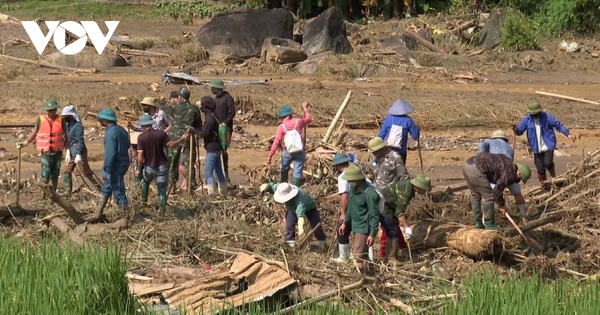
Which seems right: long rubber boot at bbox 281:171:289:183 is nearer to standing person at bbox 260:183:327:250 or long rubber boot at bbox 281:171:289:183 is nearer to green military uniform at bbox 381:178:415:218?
standing person at bbox 260:183:327:250

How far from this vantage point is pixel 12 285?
9383 millimetres

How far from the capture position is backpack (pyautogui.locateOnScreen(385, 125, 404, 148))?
1395cm

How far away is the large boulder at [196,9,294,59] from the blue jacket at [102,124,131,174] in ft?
53.5

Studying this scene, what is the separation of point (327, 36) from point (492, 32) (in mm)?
4772

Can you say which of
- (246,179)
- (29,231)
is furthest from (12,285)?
(246,179)

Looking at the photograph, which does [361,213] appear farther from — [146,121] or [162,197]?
[146,121]

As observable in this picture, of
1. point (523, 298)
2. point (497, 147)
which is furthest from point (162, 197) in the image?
point (523, 298)

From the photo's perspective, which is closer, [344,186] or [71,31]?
[344,186]

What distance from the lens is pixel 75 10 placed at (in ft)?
120

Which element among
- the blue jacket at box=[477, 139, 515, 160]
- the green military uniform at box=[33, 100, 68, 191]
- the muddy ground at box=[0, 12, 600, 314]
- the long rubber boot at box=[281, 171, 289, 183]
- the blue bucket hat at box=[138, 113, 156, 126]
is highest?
the blue bucket hat at box=[138, 113, 156, 126]

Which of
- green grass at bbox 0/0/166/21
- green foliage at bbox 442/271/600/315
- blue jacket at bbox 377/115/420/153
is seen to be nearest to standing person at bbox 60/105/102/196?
blue jacket at bbox 377/115/420/153

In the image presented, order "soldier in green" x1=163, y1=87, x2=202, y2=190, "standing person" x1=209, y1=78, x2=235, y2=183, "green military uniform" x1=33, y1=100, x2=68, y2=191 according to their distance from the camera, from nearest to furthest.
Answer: "green military uniform" x1=33, y1=100, x2=68, y2=191
"soldier in green" x1=163, y1=87, x2=202, y2=190
"standing person" x1=209, y1=78, x2=235, y2=183

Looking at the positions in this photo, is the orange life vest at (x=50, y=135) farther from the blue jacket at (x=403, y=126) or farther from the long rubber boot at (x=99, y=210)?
the blue jacket at (x=403, y=126)

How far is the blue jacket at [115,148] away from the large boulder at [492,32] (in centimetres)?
1882
